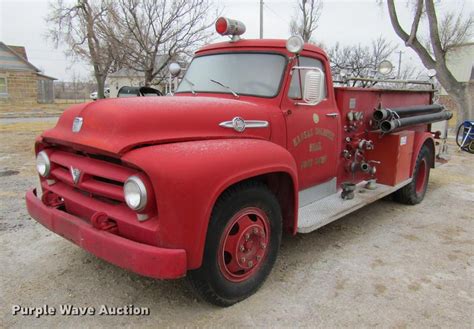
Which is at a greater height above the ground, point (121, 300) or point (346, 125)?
point (346, 125)

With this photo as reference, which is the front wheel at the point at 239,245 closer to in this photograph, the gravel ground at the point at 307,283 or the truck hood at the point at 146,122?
the gravel ground at the point at 307,283

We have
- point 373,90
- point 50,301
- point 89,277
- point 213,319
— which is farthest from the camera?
point 373,90

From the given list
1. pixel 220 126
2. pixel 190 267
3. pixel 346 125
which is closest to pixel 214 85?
pixel 220 126

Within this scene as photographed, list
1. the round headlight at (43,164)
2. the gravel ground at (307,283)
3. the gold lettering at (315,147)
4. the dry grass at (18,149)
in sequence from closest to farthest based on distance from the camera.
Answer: the gravel ground at (307,283) < the round headlight at (43,164) < the gold lettering at (315,147) < the dry grass at (18,149)

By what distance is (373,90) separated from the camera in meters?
4.84

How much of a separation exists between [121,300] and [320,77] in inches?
94.7

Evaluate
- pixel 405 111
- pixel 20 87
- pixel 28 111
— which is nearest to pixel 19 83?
pixel 20 87

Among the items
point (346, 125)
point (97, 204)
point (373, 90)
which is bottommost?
point (97, 204)

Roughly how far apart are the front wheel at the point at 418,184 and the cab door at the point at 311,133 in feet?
5.86

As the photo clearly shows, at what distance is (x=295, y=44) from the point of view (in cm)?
337

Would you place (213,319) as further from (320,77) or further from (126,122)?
(320,77)

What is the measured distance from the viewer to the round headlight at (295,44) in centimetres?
334

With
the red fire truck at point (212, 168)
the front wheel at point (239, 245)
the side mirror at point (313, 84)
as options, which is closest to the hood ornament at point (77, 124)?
the red fire truck at point (212, 168)

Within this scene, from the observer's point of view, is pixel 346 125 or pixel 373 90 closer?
pixel 346 125
